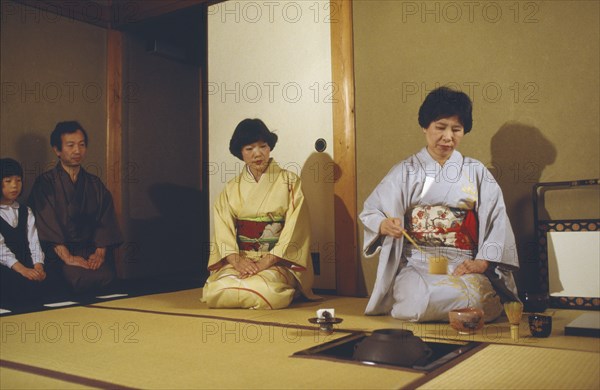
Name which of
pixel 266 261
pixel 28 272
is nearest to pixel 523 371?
pixel 266 261

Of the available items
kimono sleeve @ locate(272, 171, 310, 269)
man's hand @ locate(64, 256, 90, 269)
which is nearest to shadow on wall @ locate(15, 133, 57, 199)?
man's hand @ locate(64, 256, 90, 269)

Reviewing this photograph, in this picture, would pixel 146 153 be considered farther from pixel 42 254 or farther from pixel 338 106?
pixel 338 106

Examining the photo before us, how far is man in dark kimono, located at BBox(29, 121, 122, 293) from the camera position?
16.4 ft

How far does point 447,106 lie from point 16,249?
3.74 metres

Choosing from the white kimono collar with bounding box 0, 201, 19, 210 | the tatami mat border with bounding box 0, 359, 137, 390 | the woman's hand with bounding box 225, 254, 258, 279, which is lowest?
the tatami mat border with bounding box 0, 359, 137, 390

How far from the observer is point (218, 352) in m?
2.48

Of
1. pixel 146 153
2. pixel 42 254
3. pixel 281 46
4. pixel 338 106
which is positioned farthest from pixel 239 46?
pixel 42 254

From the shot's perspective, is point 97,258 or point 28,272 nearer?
point 28,272

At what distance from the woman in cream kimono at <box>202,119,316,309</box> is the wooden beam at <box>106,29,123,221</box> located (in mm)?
2410

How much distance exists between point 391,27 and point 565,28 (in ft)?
4.37

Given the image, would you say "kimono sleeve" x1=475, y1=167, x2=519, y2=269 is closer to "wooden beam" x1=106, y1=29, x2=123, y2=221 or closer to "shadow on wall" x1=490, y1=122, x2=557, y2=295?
"shadow on wall" x1=490, y1=122, x2=557, y2=295

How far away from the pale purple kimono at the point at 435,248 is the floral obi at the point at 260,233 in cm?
80

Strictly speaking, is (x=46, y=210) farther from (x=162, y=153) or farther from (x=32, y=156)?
(x=162, y=153)

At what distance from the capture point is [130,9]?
6.27 meters
